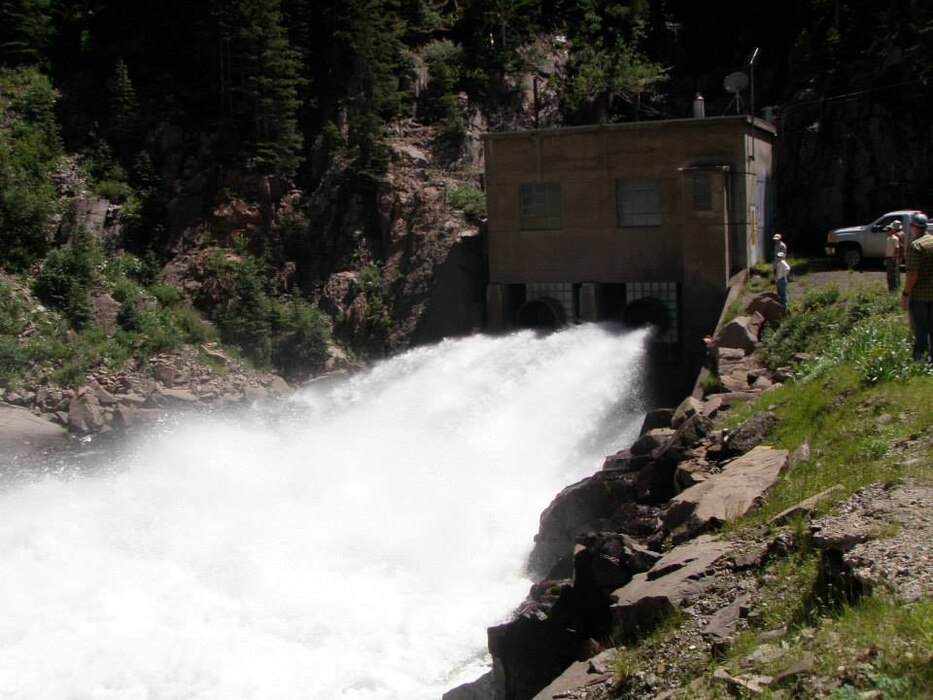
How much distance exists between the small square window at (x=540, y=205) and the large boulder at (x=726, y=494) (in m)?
15.1

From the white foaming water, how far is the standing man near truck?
6909mm

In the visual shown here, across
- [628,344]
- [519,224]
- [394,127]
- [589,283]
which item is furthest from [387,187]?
[628,344]

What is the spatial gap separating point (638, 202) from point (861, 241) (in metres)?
5.66

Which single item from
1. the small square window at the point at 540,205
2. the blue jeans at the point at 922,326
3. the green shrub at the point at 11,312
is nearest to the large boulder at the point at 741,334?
the small square window at the point at 540,205

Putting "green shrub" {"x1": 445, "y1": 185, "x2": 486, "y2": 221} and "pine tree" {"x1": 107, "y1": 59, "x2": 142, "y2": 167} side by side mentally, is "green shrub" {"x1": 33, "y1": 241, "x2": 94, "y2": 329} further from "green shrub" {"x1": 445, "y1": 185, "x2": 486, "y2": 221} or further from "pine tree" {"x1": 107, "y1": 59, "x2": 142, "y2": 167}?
"green shrub" {"x1": 445, "y1": 185, "x2": 486, "y2": 221}

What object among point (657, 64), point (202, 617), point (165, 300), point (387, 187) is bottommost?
point (202, 617)

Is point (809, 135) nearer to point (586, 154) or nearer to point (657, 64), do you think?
point (657, 64)

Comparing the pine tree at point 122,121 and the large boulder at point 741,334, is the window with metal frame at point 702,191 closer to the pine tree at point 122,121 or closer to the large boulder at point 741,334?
the large boulder at point 741,334

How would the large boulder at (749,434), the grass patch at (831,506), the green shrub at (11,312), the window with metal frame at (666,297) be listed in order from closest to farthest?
the grass patch at (831,506) → the large boulder at (749,434) → the window with metal frame at (666,297) → the green shrub at (11,312)

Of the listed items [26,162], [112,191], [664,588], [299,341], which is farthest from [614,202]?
[664,588]

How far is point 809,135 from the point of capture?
33.9m

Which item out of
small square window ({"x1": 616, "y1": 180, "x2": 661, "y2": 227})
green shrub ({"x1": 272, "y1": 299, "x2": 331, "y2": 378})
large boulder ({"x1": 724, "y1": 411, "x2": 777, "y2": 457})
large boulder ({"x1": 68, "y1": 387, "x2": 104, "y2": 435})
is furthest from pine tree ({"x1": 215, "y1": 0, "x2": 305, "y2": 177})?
large boulder ({"x1": 724, "y1": 411, "x2": 777, "y2": 457})

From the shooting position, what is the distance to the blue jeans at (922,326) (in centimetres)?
1218

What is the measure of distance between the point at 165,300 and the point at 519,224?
410 inches
